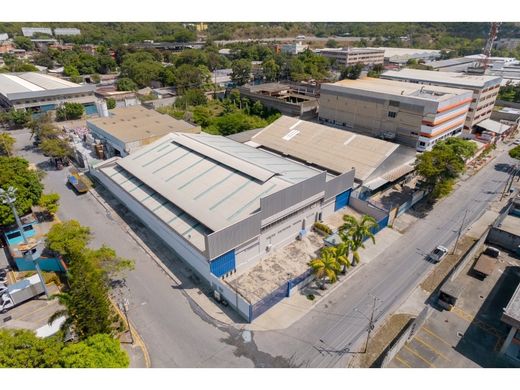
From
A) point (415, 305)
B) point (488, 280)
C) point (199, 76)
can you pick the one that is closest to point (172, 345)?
point (415, 305)

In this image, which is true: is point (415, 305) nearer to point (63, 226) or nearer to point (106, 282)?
point (106, 282)

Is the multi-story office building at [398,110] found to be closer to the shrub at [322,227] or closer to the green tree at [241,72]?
the shrub at [322,227]

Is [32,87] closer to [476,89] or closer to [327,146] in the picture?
[327,146]

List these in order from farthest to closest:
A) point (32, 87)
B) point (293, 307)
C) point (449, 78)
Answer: point (32, 87) < point (449, 78) < point (293, 307)

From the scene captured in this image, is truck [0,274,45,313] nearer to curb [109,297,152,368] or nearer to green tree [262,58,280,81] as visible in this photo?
curb [109,297,152,368]

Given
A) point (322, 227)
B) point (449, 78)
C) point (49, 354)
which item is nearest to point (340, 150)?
point (322, 227)

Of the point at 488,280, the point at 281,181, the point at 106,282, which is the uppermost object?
the point at 281,181
